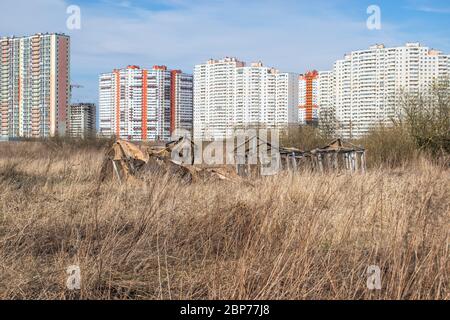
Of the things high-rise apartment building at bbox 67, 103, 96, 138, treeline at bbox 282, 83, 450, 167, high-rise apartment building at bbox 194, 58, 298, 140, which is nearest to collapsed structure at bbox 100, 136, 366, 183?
treeline at bbox 282, 83, 450, 167

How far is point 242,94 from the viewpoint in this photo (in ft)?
128

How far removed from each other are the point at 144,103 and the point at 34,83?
8717mm

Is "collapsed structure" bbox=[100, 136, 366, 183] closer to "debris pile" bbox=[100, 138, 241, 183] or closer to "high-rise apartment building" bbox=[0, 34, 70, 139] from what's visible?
"debris pile" bbox=[100, 138, 241, 183]

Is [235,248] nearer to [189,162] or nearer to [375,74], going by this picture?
[189,162]

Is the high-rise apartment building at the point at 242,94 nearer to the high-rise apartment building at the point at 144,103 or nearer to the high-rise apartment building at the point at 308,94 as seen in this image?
the high-rise apartment building at the point at 308,94

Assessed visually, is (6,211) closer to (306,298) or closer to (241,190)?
(241,190)

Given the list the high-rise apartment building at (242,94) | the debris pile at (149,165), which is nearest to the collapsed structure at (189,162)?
the debris pile at (149,165)

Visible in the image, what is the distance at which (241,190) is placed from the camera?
7.31m

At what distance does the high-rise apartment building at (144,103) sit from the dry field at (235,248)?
34.5 metres

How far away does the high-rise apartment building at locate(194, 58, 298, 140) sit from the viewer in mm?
37188

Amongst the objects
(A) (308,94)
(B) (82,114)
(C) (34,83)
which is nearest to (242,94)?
(A) (308,94)

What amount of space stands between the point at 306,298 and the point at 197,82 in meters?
39.5

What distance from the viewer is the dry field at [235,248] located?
3.45 metres

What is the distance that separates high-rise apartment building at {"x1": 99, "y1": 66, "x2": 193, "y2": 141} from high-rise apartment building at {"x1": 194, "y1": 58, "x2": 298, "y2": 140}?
3051 mm
